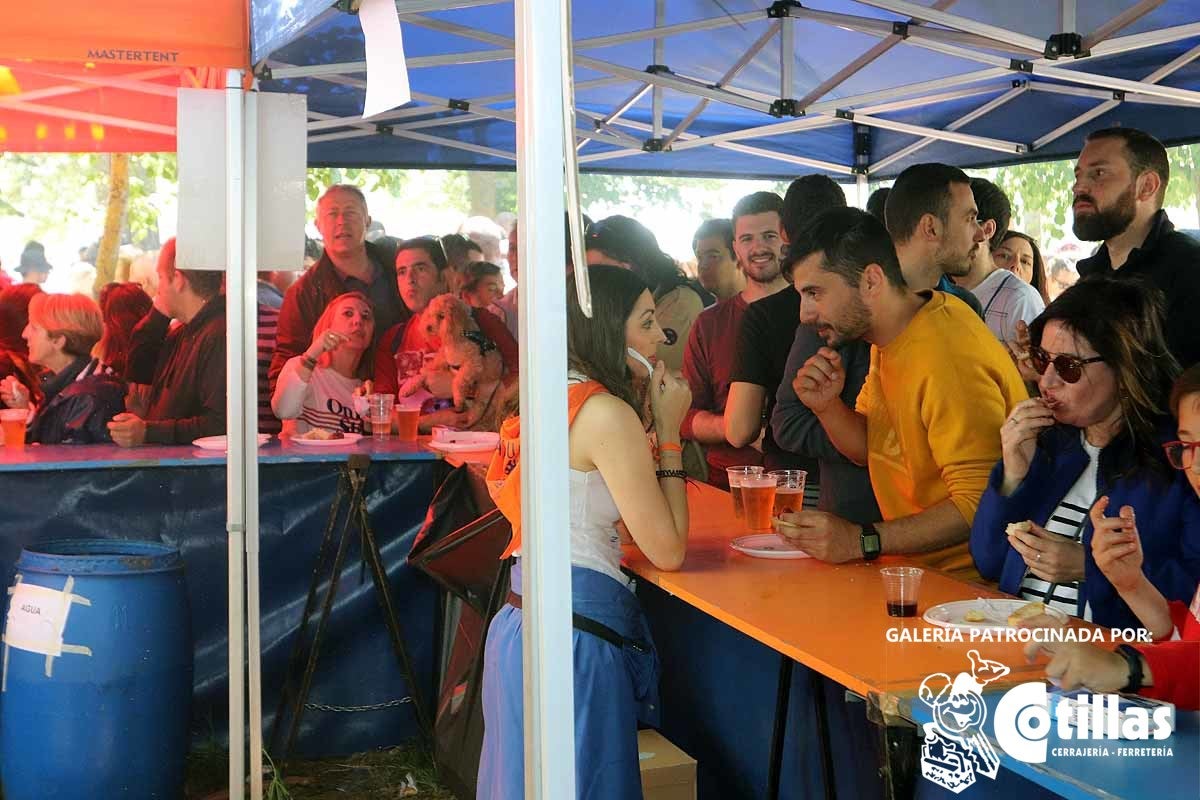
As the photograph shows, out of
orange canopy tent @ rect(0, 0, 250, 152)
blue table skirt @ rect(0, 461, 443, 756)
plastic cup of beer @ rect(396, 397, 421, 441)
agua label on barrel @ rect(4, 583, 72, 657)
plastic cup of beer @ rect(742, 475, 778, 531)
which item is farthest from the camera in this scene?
plastic cup of beer @ rect(396, 397, 421, 441)

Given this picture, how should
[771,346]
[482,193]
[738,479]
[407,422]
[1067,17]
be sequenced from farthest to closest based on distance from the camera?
[482,193] < [407,422] < [771,346] < [1067,17] < [738,479]

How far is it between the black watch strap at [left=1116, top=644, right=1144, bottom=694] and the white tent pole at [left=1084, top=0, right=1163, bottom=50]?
2.39 metres

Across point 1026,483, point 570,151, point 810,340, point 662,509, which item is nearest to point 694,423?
point 810,340

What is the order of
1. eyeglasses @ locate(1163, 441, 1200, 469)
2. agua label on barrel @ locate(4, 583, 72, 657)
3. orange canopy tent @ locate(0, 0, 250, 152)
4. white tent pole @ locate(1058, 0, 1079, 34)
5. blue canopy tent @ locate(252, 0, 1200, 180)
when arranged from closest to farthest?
eyeglasses @ locate(1163, 441, 1200, 469) → orange canopy tent @ locate(0, 0, 250, 152) → agua label on barrel @ locate(4, 583, 72, 657) → white tent pole @ locate(1058, 0, 1079, 34) → blue canopy tent @ locate(252, 0, 1200, 180)

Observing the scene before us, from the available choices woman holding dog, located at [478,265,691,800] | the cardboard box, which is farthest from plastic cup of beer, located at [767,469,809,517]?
the cardboard box

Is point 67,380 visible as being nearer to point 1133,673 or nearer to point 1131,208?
point 1131,208

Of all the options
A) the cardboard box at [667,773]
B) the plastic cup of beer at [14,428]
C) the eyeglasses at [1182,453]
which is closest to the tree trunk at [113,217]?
the plastic cup of beer at [14,428]

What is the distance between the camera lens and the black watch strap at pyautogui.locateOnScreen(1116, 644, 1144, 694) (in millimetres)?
1523

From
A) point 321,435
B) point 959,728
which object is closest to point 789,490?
point 959,728

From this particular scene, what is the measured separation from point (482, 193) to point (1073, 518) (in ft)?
15.0

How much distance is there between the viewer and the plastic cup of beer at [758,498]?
109 inches

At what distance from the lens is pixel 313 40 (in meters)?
5.05

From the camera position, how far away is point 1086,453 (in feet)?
7.17

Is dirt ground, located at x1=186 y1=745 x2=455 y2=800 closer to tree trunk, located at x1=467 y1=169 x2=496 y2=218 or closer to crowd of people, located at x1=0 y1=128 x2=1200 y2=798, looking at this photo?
crowd of people, located at x1=0 y1=128 x2=1200 y2=798
